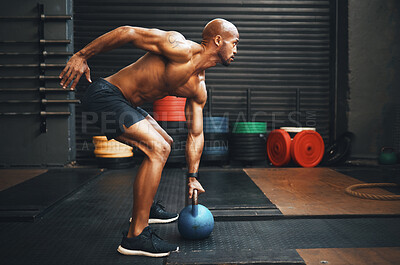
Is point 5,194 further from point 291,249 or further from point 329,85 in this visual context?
point 329,85

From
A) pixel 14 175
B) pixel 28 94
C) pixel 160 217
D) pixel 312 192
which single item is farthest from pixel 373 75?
pixel 14 175

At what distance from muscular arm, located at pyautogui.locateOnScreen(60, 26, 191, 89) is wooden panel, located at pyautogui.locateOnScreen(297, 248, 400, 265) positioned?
1.35m

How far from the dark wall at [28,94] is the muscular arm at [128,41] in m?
3.58

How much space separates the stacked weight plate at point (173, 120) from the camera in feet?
16.4

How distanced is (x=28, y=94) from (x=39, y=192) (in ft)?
7.51

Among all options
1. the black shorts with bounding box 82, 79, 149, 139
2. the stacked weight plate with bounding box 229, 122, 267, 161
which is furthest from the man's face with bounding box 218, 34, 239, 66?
the stacked weight plate with bounding box 229, 122, 267, 161

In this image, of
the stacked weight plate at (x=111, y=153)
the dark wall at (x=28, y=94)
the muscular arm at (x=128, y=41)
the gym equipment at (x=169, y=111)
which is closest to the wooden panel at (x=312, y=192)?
the gym equipment at (x=169, y=111)

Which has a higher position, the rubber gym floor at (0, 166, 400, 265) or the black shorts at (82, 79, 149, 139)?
the black shorts at (82, 79, 149, 139)

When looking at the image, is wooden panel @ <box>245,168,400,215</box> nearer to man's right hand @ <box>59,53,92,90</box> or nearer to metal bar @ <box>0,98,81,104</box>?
man's right hand @ <box>59,53,92,90</box>

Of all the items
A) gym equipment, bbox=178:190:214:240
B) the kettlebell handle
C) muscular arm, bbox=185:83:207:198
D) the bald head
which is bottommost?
gym equipment, bbox=178:190:214:240

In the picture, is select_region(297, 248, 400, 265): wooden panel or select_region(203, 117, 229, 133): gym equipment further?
select_region(203, 117, 229, 133): gym equipment

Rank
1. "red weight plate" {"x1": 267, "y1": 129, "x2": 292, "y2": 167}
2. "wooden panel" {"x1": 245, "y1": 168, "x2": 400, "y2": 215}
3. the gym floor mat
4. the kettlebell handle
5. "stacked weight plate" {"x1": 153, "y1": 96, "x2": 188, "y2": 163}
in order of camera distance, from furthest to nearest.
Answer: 1. "red weight plate" {"x1": 267, "y1": 129, "x2": 292, "y2": 167}
2. "stacked weight plate" {"x1": 153, "y1": 96, "x2": 188, "y2": 163}
3. "wooden panel" {"x1": 245, "y1": 168, "x2": 400, "y2": 215}
4. the gym floor mat
5. the kettlebell handle

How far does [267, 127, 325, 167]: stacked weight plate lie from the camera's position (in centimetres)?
507

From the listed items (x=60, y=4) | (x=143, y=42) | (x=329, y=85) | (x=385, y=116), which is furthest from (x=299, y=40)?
(x=143, y=42)
